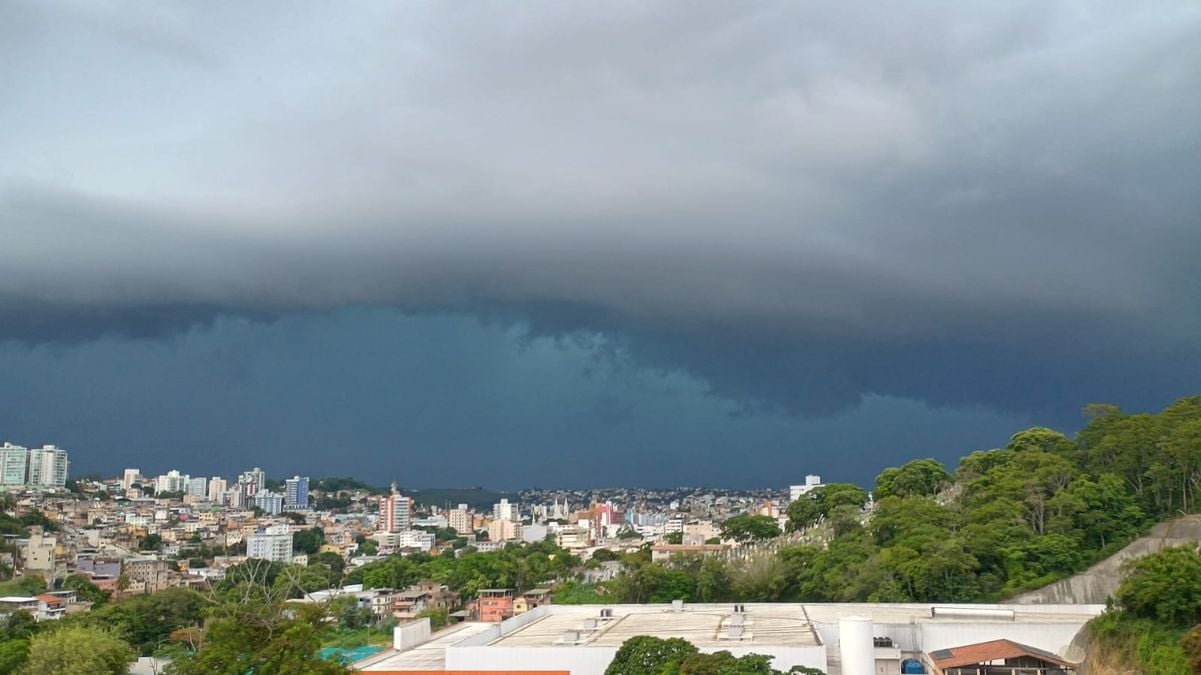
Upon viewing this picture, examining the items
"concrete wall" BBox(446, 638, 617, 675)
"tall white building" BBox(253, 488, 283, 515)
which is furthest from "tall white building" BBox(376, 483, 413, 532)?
"concrete wall" BBox(446, 638, 617, 675)

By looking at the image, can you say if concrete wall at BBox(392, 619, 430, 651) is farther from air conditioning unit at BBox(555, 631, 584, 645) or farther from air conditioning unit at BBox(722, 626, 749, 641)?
air conditioning unit at BBox(722, 626, 749, 641)

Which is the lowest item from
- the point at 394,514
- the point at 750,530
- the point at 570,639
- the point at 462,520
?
the point at 570,639

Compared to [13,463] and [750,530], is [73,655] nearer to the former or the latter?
[750,530]

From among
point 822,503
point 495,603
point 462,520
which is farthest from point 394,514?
point 822,503

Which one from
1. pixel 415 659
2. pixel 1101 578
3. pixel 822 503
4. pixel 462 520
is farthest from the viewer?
pixel 462 520

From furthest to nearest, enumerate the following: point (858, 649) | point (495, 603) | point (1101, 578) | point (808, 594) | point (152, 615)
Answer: point (495, 603), point (152, 615), point (808, 594), point (1101, 578), point (858, 649)

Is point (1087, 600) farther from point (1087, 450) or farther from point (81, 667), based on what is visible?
point (81, 667)

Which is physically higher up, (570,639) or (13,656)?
(570,639)
